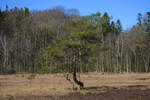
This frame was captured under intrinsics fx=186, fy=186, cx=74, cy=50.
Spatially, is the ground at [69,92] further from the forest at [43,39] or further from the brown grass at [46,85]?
the forest at [43,39]

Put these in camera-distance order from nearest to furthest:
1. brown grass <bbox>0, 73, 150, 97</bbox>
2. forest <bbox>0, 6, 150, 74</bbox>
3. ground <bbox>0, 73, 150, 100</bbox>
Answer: ground <bbox>0, 73, 150, 100</bbox> < brown grass <bbox>0, 73, 150, 97</bbox> < forest <bbox>0, 6, 150, 74</bbox>

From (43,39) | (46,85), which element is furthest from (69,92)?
(43,39)

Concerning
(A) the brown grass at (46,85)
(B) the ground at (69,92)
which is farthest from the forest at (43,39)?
(B) the ground at (69,92)

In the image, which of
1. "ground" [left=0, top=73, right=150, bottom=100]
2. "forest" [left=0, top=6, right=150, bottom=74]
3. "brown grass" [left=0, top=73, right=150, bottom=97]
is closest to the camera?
"ground" [left=0, top=73, right=150, bottom=100]

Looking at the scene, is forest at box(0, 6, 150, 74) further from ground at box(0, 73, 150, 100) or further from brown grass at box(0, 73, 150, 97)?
ground at box(0, 73, 150, 100)

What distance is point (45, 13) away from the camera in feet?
186

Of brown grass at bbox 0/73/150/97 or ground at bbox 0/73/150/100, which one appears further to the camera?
brown grass at bbox 0/73/150/97

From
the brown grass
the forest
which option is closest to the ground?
the brown grass

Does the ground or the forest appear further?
the forest

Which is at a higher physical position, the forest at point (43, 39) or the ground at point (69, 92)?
the forest at point (43, 39)

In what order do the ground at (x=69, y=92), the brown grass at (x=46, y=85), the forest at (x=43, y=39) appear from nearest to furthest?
1. the ground at (x=69, y=92)
2. the brown grass at (x=46, y=85)
3. the forest at (x=43, y=39)

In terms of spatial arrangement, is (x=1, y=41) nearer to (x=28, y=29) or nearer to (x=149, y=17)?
(x=28, y=29)

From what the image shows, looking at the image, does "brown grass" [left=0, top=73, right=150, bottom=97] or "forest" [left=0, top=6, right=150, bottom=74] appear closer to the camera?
"brown grass" [left=0, top=73, right=150, bottom=97]

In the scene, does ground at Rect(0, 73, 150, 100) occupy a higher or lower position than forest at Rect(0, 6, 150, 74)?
lower
